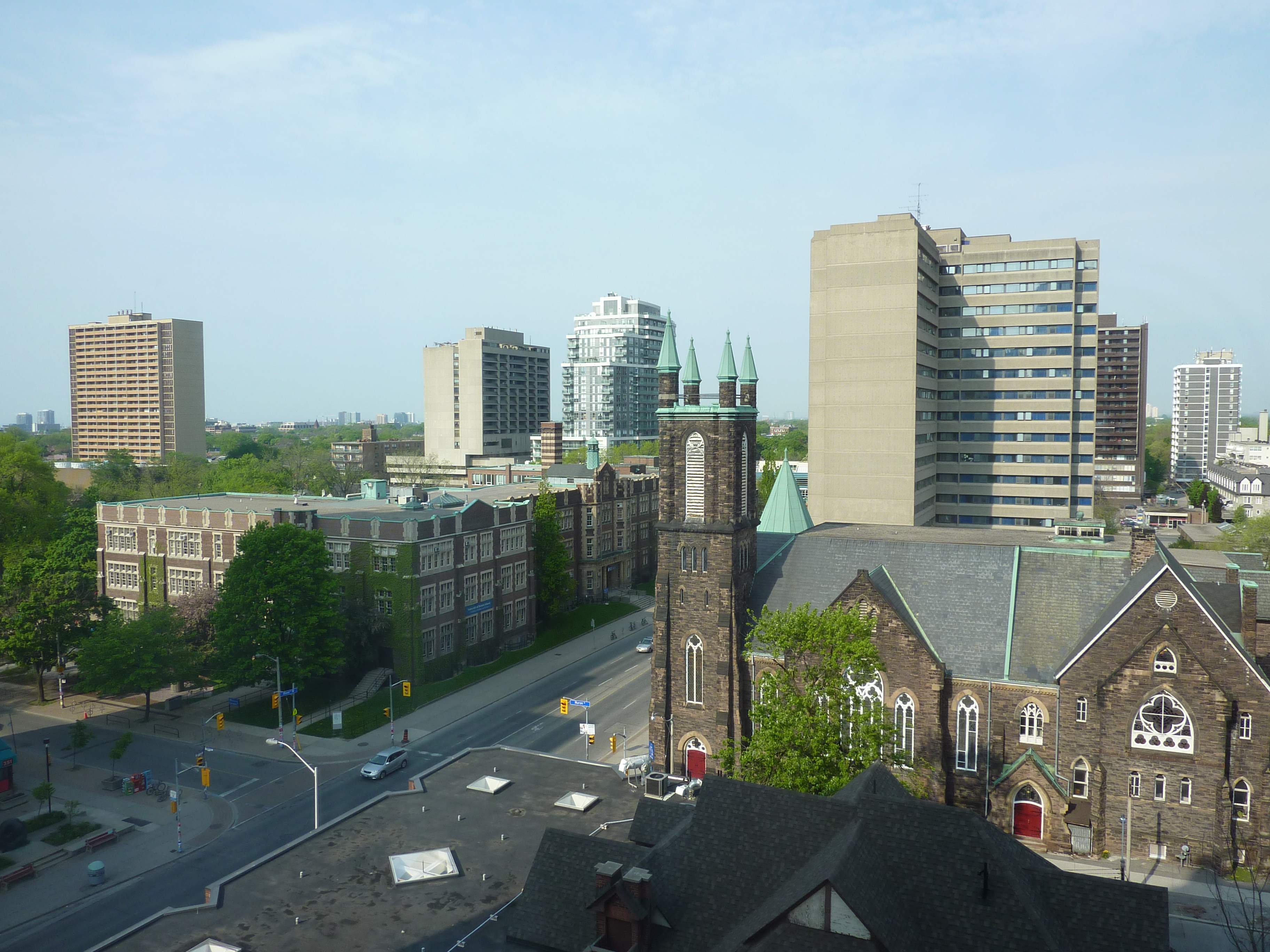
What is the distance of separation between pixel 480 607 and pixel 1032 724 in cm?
4607

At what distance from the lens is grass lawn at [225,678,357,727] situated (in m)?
61.6

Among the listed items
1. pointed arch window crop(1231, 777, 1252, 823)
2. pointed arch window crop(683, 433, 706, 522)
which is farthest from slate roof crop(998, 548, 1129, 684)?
pointed arch window crop(683, 433, 706, 522)

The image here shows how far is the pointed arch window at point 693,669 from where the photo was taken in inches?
1928

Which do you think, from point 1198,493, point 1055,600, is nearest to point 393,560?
point 1055,600

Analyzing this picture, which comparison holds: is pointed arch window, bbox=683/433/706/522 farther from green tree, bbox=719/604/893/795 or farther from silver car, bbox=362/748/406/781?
silver car, bbox=362/748/406/781

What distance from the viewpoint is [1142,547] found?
142 ft

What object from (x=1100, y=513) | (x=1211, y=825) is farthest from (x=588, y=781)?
(x=1100, y=513)

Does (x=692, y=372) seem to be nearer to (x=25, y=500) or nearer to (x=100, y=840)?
(x=100, y=840)

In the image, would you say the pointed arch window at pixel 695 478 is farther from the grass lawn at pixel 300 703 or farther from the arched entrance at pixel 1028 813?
Result: the grass lawn at pixel 300 703

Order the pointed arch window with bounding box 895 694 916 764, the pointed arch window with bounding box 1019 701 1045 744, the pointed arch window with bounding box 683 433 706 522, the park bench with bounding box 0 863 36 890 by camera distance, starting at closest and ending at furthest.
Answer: the park bench with bounding box 0 863 36 890 < the pointed arch window with bounding box 1019 701 1045 744 < the pointed arch window with bounding box 895 694 916 764 < the pointed arch window with bounding box 683 433 706 522

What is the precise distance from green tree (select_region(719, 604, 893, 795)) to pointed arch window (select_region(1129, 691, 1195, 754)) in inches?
439

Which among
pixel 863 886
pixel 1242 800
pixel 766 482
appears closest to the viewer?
pixel 863 886

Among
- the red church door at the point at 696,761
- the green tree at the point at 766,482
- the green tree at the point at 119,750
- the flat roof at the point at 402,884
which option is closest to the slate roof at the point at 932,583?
the red church door at the point at 696,761

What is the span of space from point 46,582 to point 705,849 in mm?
61900
